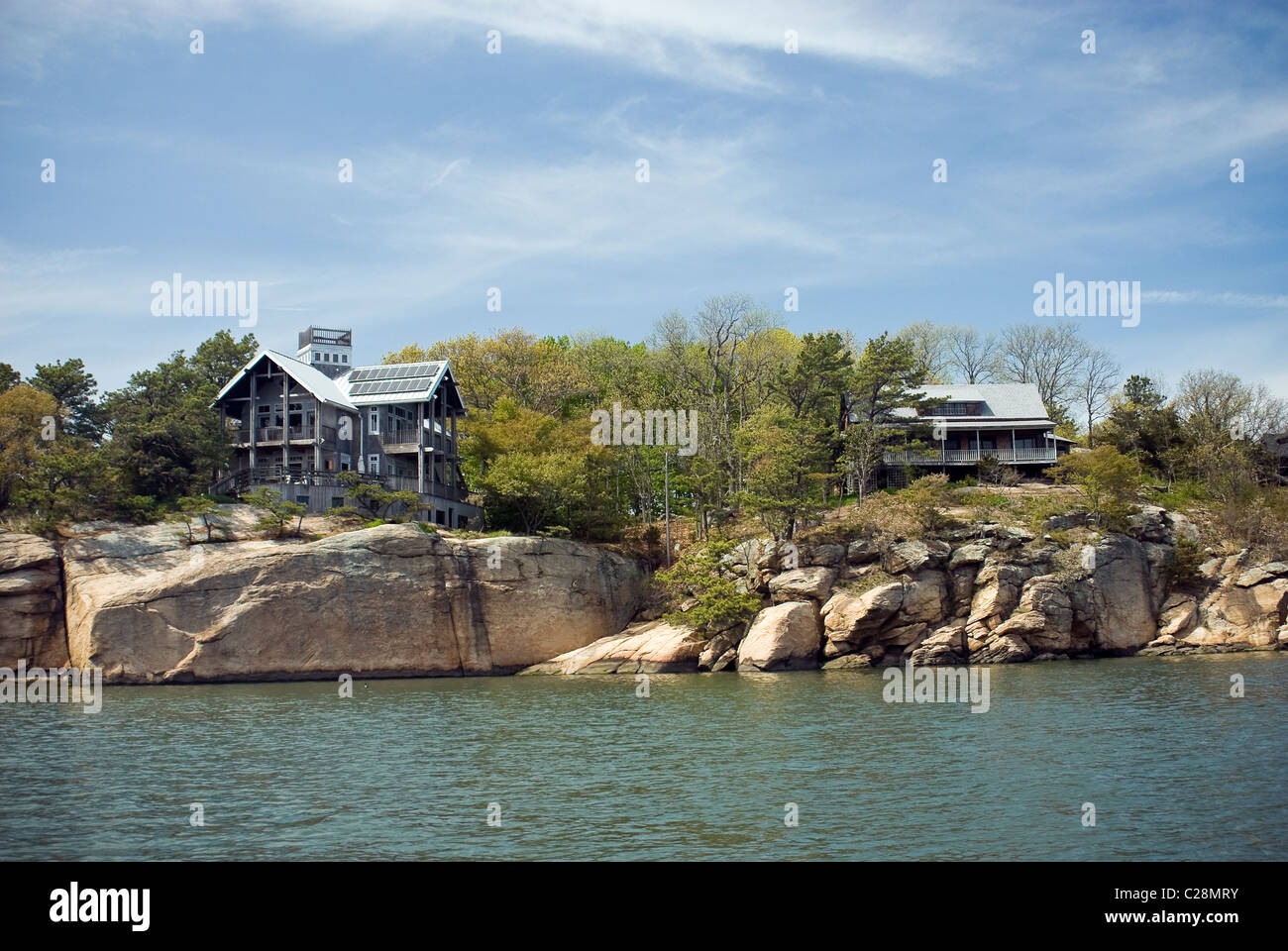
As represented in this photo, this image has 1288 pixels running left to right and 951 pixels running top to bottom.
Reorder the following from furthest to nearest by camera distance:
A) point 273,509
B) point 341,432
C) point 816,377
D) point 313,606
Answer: point 816,377, point 341,432, point 273,509, point 313,606

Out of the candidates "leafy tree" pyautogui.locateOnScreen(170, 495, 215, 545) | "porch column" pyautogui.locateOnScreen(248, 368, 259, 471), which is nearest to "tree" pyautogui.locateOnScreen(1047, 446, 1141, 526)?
"leafy tree" pyautogui.locateOnScreen(170, 495, 215, 545)

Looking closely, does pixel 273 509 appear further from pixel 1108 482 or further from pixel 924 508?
pixel 1108 482

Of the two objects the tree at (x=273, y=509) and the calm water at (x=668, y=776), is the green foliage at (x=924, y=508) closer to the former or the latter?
the calm water at (x=668, y=776)

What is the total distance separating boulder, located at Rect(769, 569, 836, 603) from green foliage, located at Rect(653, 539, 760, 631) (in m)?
1.28

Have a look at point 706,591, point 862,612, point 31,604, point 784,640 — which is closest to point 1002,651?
point 862,612

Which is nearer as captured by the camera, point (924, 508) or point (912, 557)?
point (912, 557)

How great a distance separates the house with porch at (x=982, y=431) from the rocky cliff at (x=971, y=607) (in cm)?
1791

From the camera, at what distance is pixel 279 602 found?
48250 mm

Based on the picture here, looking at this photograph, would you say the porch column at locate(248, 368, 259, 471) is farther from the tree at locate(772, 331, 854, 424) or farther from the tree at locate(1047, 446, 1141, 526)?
the tree at locate(1047, 446, 1141, 526)

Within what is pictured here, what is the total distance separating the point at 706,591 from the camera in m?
51.8

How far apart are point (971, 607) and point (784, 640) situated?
33.5 ft

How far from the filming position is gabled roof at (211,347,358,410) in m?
59.2
